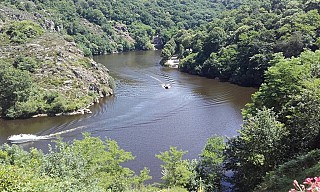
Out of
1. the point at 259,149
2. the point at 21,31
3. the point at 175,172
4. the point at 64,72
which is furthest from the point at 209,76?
the point at 175,172

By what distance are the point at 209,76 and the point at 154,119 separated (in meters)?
37.1

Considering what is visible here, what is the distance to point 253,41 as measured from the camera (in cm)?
8350

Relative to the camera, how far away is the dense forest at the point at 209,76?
27.3 metres

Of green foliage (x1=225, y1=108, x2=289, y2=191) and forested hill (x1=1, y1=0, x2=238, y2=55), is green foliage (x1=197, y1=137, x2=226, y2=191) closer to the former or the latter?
green foliage (x1=225, y1=108, x2=289, y2=191)

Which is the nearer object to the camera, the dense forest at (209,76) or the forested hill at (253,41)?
the dense forest at (209,76)

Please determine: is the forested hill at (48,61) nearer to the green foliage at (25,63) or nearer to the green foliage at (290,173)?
the green foliage at (25,63)

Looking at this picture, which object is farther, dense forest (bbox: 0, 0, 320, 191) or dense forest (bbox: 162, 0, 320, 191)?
dense forest (bbox: 162, 0, 320, 191)

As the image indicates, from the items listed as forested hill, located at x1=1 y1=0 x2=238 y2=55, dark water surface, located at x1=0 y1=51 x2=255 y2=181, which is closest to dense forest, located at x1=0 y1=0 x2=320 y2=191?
forested hill, located at x1=1 y1=0 x2=238 y2=55

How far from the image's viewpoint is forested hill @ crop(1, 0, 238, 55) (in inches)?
5379

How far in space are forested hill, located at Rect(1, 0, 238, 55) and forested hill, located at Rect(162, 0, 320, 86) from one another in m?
40.7

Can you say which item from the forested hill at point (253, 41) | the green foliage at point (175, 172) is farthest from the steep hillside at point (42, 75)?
the green foliage at point (175, 172)

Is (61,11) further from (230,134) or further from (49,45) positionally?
(230,134)

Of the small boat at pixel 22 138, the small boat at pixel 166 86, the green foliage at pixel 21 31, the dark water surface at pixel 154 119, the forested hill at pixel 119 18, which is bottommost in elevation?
the small boat at pixel 22 138

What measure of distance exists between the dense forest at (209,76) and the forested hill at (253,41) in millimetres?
228
